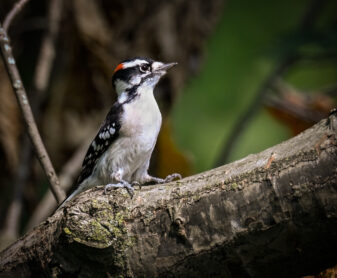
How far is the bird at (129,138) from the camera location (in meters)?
4.30

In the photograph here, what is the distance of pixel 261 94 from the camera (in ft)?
19.0

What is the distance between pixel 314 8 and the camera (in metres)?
5.98

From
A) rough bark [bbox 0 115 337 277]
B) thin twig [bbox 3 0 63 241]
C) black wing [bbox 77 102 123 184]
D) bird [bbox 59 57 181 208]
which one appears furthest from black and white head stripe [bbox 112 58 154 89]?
rough bark [bbox 0 115 337 277]

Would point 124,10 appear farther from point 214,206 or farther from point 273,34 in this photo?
point 214,206

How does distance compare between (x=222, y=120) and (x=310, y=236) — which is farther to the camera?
(x=222, y=120)

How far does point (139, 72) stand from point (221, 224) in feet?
7.85

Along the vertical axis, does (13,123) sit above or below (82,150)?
above

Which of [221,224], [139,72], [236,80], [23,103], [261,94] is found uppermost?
[236,80]

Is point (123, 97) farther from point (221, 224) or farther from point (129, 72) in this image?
point (221, 224)

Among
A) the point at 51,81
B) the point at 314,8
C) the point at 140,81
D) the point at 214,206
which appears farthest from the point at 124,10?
the point at 214,206

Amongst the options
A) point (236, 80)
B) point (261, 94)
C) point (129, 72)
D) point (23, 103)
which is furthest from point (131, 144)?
point (236, 80)

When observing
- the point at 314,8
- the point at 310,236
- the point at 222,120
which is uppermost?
the point at 314,8

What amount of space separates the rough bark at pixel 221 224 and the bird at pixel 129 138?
1.39 meters

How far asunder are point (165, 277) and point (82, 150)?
3.28 m
